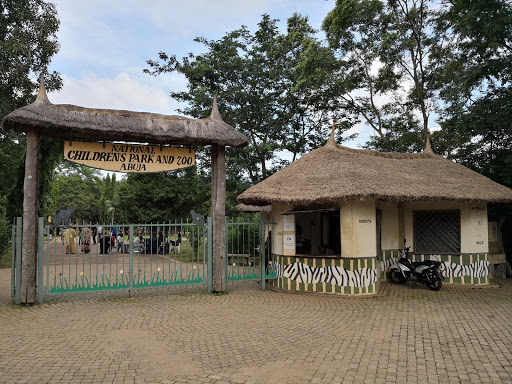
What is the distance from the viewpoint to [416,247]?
12359 millimetres

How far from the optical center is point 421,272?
35.2 feet

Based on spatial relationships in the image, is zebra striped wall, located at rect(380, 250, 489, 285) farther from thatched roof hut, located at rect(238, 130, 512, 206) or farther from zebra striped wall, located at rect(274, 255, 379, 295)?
zebra striped wall, located at rect(274, 255, 379, 295)

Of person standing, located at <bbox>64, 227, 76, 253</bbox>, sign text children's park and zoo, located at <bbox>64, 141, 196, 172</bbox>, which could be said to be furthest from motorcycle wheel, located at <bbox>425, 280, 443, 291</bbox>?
person standing, located at <bbox>64, 227, 76, 253</bbox>

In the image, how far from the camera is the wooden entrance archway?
336 inches

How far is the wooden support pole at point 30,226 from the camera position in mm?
8523

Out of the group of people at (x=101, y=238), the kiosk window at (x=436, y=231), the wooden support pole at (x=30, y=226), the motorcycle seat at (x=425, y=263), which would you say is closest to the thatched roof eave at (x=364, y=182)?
the kiosk window at (x=436, y=231)

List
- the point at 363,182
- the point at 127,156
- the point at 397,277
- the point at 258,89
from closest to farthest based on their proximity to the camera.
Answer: the point at 127,156 < the point at 363,182 < the point at 397,277 < the point at 258,89

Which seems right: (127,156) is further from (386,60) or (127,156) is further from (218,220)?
(386,60)

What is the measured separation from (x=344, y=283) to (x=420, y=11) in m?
16.3

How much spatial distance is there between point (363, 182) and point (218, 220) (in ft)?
12.8

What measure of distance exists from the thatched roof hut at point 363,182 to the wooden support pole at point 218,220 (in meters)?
0.99

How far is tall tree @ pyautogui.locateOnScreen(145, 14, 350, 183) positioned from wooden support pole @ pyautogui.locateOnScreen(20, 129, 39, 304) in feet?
40.4

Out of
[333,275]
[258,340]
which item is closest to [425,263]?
[333,275]

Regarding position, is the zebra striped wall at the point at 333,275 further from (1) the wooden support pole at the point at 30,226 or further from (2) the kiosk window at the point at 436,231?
(1) the wooden support pole at the point at 30,226
